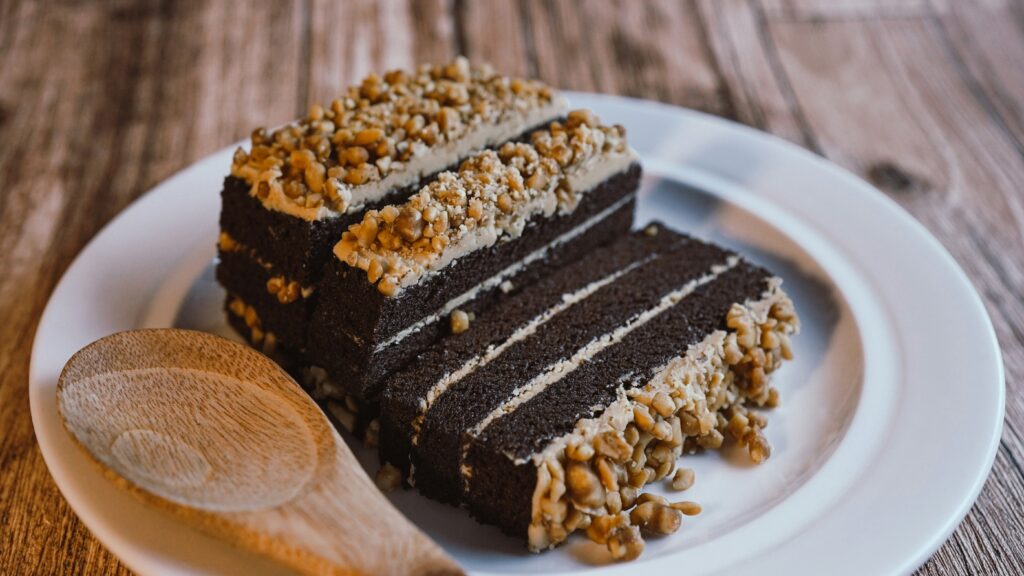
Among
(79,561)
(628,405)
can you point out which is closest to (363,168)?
(628,405)

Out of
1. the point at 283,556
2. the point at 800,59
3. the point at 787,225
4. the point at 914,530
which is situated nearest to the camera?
the point at 283,556

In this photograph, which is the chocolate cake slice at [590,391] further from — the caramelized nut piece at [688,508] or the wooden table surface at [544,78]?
the wooden table surface at [544,78]

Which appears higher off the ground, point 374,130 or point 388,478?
point 374,130

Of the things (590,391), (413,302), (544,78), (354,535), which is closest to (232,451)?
(354,535)

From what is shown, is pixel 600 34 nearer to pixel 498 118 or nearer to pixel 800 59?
pixel 800 59

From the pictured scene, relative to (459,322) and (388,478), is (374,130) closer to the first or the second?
(459,322)

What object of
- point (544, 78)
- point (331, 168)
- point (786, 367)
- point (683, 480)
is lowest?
point (786, 367)
